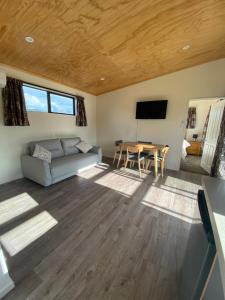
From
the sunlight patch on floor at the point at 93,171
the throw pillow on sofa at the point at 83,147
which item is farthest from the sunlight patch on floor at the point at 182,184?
the throw pillow on sofa at the point at 83,147

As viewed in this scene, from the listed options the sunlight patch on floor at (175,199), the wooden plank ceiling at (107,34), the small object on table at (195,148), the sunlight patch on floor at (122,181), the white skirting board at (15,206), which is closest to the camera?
the wooden plank ceiling at (107,34)

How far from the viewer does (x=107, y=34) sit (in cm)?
217

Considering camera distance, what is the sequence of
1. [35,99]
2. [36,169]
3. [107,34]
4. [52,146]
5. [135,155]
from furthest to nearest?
1. [135,155]
2. [52,146]
3. [35,99]
4. [36,169]
5. [107,34]

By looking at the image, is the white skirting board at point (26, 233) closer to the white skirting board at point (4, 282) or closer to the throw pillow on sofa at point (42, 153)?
the white skirting board at point (4, 282)

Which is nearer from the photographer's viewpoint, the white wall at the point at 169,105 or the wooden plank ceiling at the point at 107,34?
the wooden plank ceiling at the point at 107,34

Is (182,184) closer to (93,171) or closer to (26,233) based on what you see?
(93,171)

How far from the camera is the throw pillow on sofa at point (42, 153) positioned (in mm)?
2994

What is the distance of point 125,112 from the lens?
4785 mm

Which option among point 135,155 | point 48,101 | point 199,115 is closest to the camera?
point 48,101

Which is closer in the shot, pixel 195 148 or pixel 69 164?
pixel 69 164

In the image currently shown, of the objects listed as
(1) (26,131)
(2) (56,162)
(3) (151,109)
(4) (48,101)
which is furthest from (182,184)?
(4) (48,101)

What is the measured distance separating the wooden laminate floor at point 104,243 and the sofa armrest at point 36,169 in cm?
17

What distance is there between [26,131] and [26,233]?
235 centimetres

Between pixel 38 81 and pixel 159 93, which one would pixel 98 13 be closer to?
pixel 38 81
